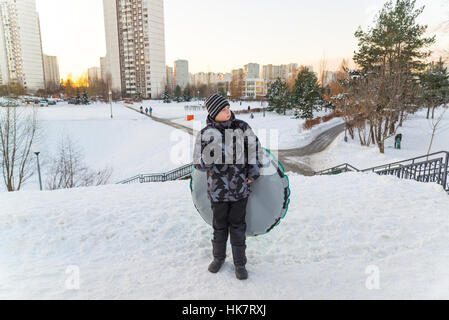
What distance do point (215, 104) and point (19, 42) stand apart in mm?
156356

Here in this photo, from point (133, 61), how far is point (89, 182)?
347 feet

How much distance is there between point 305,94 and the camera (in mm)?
44281

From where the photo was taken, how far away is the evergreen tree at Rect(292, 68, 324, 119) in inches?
1734

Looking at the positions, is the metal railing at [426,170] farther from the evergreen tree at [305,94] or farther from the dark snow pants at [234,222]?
the evergreen tree at [305,94]

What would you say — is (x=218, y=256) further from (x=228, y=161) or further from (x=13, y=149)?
(x=13, y=149)

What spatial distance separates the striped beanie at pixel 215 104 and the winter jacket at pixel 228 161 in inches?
4.3

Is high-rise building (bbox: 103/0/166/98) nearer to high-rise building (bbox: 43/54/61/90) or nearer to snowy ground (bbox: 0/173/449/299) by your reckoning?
high-rise building (bbox: 43/54/61/90)

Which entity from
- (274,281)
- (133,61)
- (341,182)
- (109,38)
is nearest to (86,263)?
(274,281)

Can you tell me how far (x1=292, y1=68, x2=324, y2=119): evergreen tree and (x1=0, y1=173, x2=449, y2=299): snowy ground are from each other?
39.8 meters

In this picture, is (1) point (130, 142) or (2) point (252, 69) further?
(2) point (252, 69)

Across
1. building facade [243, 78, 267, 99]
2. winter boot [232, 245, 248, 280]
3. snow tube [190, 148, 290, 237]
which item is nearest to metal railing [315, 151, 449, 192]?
snow tube [190, 148, 290, 237]

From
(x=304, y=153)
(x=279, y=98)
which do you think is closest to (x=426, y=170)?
(x=304, y=153)

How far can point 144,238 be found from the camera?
13.7ft
